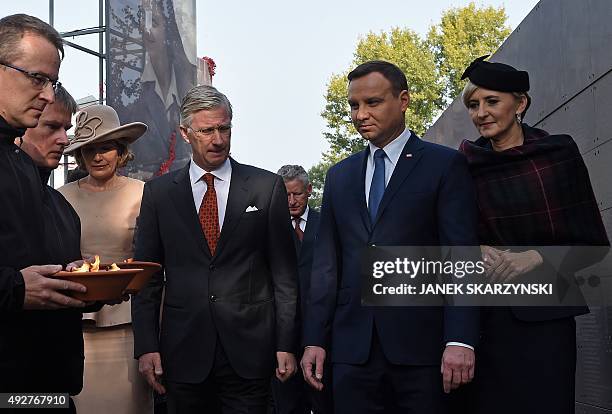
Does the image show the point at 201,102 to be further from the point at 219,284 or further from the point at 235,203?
the point at 219,284

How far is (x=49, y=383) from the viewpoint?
3178mm

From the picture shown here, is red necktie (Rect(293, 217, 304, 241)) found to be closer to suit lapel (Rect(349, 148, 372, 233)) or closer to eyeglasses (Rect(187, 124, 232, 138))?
eyeglasses (Rect(187, 124, 232, 138))

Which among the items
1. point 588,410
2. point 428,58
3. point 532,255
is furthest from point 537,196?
point 428,58

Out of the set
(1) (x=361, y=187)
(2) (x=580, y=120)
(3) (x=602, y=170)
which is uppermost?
(2) (x=580, y=120)

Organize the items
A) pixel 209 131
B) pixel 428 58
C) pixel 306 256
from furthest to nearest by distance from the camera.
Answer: pixel 428 58 < pixel 306 256 < pixel 209 131

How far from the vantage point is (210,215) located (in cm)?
448

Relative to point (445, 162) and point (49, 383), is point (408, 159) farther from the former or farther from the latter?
→ point (49, 383)

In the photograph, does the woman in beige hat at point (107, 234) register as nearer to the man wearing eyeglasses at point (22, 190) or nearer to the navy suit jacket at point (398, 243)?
the navy suit jacket at point (398, 243)

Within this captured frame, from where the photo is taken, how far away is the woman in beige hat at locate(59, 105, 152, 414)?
4961mm

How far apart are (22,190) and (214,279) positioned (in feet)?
4.82

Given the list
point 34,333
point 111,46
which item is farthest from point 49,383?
point 111,46

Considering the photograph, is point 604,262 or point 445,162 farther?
point 604,262

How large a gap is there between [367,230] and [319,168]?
51.6 metres

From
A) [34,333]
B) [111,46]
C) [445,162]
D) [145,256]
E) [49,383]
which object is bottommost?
[49,383]
